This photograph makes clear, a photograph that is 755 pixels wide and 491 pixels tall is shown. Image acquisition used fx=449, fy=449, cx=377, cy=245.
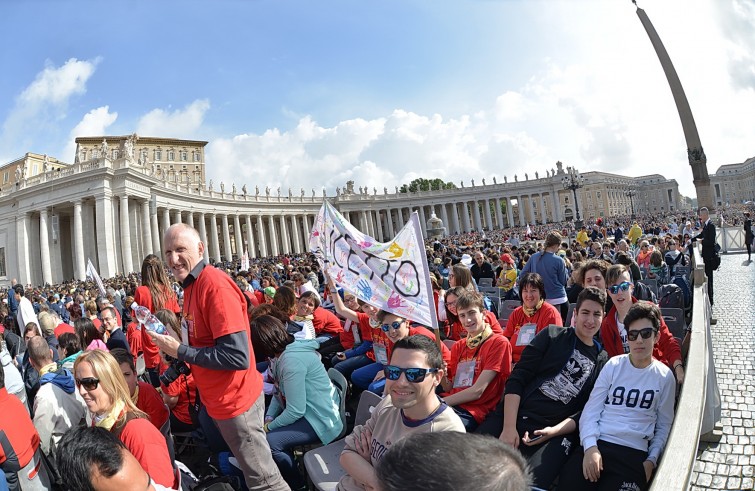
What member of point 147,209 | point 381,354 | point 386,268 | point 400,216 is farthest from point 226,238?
point 386,268

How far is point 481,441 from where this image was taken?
1086mm

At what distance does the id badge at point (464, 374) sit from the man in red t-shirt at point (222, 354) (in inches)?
69.9

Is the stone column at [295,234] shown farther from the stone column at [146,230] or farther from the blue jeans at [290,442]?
the blue jeans at [290,442]

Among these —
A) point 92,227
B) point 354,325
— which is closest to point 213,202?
point 92,227

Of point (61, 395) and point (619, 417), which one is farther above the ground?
point (61, 395)

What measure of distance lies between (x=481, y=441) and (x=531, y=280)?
4.11 metres

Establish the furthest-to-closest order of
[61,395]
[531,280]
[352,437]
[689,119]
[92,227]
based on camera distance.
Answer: [92,227], [689,119], [531,280], [61,395], [352,437]

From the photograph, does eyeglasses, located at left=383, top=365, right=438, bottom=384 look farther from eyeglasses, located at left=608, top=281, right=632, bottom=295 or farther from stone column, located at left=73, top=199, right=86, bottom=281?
stone column, located at left=73, top=199, right=86, bottom=281

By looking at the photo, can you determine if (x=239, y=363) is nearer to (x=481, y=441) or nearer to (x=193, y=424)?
(x=481, y=441)

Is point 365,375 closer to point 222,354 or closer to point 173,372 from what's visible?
point 173,372

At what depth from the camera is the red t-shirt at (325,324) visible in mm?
7527

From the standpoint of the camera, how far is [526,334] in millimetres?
4621

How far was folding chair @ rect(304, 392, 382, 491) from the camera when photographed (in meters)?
3.40

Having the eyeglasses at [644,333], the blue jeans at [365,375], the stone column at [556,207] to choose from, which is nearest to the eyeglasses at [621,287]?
the eyeglasses at [644,333]
